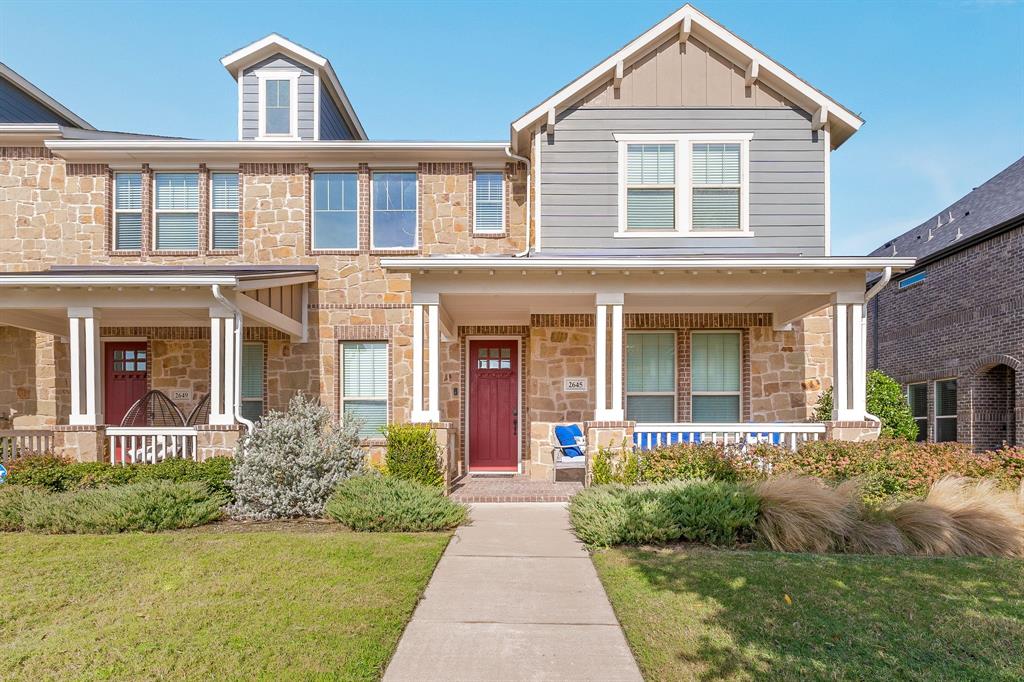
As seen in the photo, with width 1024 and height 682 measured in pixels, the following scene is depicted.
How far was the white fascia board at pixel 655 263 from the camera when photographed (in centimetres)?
912

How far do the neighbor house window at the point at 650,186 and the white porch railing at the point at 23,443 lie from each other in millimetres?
9457

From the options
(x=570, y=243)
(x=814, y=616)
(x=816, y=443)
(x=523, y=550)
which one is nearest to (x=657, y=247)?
(x=570, y=243)

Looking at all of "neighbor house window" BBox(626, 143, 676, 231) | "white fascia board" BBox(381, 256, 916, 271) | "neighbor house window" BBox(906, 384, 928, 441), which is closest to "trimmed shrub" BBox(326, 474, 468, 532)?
"white fascia board" BBox(381, 256, 916, 271)

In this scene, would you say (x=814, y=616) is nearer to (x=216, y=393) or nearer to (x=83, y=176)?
(x=216, y=393)

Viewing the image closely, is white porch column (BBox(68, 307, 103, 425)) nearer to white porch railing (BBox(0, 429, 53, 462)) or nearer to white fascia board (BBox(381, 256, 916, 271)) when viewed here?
white porch railing (BBox(0, 429, 53, 462))

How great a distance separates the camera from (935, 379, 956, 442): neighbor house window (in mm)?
14930

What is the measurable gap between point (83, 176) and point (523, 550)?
11014 millimetres

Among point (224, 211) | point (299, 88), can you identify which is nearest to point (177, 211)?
point (224, 211)

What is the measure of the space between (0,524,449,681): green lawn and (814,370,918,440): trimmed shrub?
23.5 feet

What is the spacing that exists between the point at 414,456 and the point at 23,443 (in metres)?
5.69

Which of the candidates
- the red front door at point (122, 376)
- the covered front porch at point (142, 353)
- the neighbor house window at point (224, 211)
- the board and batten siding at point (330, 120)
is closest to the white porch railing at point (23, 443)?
the covered front porch at point (142, 353)

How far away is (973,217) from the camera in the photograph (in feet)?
50.2

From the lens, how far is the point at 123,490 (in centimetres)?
780

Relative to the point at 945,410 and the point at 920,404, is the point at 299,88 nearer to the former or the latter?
the point at 945,410
